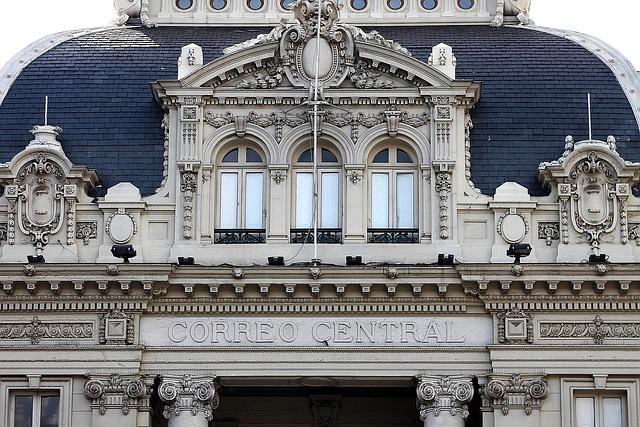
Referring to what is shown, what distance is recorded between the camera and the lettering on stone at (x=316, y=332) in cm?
4694

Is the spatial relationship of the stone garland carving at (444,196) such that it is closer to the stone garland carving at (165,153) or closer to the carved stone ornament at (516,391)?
the carved stone ornament at (516,391)

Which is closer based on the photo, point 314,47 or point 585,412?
point 585,412

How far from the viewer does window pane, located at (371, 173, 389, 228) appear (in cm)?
4825

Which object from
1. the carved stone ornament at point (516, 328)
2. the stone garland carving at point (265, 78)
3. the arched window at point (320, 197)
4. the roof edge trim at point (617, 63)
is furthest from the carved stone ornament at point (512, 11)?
the carved stone ornament at point (516, 328)

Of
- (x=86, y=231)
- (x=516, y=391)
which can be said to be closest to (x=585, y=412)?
(x=516, y=391)

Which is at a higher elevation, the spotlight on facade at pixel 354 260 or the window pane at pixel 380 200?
the window pane at pixel 380 200

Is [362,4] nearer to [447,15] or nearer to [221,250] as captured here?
[447,15]

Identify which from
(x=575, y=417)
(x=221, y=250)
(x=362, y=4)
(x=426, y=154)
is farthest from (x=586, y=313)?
(x=362, y=4)

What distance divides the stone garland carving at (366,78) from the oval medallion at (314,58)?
24.8 inches

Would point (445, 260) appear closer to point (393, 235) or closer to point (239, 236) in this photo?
point (393, 235)

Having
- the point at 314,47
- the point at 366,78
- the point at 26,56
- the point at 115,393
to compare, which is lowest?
the point at 115,393

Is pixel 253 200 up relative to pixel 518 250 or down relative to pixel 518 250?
up

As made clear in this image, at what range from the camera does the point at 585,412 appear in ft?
153

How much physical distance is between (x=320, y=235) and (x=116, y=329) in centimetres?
542
